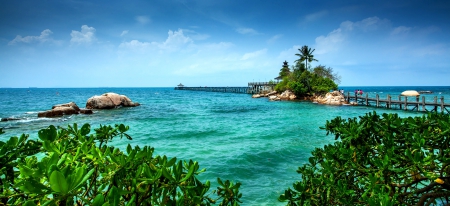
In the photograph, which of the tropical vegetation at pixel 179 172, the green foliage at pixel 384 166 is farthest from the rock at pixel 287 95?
the green foliage at pixel 384 166

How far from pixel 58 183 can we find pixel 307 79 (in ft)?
139

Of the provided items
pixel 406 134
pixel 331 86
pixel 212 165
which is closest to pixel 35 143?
pixel 406 134

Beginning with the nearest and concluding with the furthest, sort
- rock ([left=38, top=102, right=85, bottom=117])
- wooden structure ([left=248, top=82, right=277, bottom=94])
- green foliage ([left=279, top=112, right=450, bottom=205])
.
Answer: green foliage ([left=279, top=112, right=450, bottom=205]) < rock ([left=38, top=102, right=85, bottom=117]) < wooden structure ([left=248, top=82, right=277, bottom=94])

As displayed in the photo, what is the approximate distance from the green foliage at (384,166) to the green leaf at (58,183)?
6.81 feet

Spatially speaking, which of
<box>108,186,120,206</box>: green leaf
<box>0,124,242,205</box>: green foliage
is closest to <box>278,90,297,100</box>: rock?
<box>0,124,242,205</box>: green foliage

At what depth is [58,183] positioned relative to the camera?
3.18ft

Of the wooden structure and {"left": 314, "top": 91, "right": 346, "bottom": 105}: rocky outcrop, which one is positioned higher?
the wooden structure

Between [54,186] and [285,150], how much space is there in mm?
10244

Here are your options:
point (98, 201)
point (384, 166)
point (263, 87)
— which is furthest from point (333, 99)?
point (98, 201)

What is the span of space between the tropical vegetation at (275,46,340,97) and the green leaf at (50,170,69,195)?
40.2 m

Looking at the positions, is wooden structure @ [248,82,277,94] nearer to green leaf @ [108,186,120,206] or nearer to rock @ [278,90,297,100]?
rock @ [278,90,297,100]

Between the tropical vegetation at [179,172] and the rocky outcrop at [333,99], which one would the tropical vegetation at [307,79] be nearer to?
the rocky outcrop at [333,99]

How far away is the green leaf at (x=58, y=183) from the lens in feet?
3.12

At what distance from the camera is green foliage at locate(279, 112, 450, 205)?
86.3 inches
